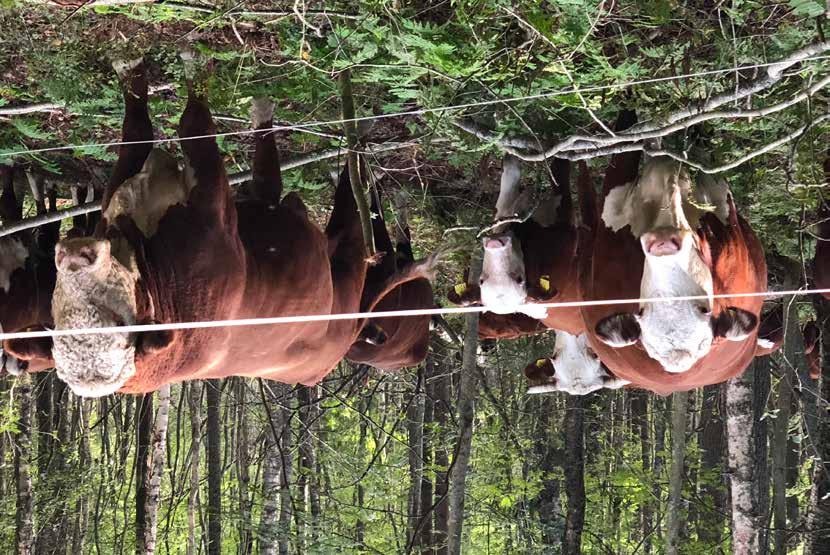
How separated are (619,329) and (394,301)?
7.74 feet

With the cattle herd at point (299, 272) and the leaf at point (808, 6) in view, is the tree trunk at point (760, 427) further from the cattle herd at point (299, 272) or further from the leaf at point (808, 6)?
the leaf at point (808, 6)

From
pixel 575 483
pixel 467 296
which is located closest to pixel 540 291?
pixel 467 296

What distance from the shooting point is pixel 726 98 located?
322cm

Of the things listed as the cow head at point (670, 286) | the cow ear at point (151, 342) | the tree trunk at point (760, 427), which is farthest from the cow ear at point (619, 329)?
the tree trunk at point (760, 427)

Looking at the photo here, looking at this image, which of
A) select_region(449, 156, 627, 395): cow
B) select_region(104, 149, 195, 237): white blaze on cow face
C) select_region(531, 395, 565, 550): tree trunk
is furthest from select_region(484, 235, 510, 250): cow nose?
select_region(531, 395, 565, 550): tree trunk

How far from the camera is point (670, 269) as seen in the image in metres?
3.34

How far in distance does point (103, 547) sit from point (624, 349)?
1535 centimetres

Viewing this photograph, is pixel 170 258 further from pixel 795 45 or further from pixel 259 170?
pixel 795 45

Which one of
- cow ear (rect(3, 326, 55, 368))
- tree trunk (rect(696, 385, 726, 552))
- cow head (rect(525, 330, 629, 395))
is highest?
cow ear (rect(3, 326, 55, 368))

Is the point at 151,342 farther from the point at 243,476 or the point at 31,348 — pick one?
the point at 243,476

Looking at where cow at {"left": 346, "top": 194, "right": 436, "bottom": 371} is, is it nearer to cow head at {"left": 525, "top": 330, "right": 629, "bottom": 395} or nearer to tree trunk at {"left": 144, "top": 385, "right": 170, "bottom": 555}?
cow head at {"left": 525, "top": 330, "right": 629, "bottom": 395}

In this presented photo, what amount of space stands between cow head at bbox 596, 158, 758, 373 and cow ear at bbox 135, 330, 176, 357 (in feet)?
6.47

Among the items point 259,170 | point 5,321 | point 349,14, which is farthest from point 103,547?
point 349,14

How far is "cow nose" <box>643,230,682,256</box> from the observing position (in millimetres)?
A: 3199
